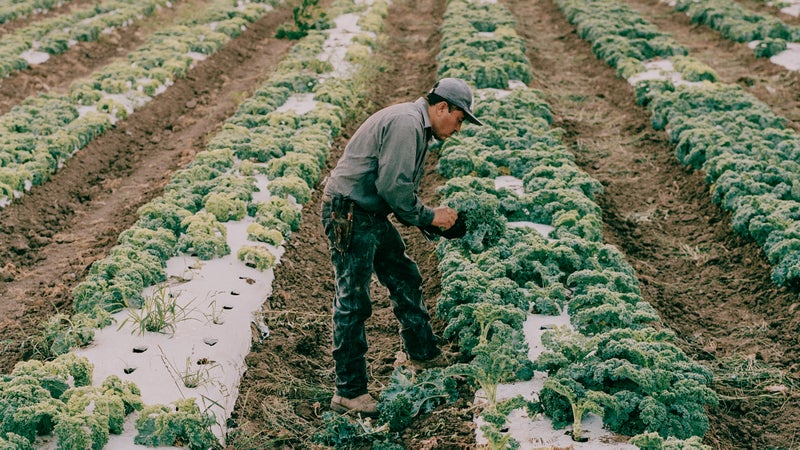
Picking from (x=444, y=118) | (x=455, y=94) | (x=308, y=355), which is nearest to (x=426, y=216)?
(x=444, y=118)

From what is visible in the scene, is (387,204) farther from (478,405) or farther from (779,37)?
(779,37)

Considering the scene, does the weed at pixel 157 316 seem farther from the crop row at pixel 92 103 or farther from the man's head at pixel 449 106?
the crop row at pixel 92 103

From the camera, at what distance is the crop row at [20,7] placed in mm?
16839

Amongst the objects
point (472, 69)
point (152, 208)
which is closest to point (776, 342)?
point (152, 208)

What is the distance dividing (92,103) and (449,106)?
827 cm

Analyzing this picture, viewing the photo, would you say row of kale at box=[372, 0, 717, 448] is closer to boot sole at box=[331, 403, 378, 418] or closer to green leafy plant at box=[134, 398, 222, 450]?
boot sole at box=[331, 403, 378, 418]

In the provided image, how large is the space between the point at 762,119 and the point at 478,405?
6864mm

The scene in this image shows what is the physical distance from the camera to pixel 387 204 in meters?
5.64

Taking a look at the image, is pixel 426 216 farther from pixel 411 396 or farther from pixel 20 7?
pixel 20 7

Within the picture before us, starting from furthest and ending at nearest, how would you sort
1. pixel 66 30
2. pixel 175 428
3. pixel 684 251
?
pixel 66 30, pixel 684 251, pixel 175 428

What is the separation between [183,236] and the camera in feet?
25.1

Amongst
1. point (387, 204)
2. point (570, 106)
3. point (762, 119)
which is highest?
point (387, 204)

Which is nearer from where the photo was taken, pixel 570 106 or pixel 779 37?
pixel 570 106

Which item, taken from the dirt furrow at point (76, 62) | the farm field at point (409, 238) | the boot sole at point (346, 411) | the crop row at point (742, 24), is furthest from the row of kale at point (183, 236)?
the crop row at point (742, 24)
